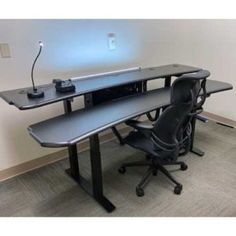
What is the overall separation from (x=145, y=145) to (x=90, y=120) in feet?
1.75

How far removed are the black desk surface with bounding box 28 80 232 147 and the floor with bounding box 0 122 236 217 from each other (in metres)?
0.74

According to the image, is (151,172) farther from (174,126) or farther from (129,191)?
(174,126)

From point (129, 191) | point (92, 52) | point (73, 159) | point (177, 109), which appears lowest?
point (129, 191)

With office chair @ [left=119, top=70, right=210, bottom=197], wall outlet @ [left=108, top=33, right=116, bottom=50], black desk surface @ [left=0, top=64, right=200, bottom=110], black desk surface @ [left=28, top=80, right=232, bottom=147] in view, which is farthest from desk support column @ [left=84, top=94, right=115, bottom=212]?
wall outlet @ [left=108, top=33, right=116, bottom=50]

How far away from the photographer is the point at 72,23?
94.7 inches

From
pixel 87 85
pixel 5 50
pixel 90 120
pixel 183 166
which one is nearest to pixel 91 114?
pixel 90 120

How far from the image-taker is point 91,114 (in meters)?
1.88

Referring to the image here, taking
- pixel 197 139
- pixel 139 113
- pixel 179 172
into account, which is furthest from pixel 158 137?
pixel 197 139

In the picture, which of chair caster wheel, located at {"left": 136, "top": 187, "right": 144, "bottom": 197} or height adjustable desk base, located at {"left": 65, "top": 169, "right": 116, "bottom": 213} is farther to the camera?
chair caster wheel, located at {"left": 136, "top": 187, "right": 144, "bottom": 197}

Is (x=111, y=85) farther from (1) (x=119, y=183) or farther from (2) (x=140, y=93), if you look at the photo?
(1) (x=119, y=183)

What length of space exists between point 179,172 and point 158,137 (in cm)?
74

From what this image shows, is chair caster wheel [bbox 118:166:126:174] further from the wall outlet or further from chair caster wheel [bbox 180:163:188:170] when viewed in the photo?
the wall outlet

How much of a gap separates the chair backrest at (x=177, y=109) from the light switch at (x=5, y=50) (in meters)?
1.42

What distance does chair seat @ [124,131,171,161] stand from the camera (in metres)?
1.88
